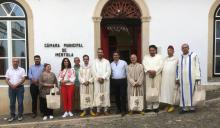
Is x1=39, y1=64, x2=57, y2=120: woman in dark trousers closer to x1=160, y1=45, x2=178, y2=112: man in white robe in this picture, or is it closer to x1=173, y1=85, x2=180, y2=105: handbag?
x1=160, y1=45, x2=178, y2=112: man in white robe

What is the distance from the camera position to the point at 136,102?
1014cm

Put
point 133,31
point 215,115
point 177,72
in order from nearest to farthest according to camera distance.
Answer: point 215,115, point 177,72, point 133,31

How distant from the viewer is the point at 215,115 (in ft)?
30.9

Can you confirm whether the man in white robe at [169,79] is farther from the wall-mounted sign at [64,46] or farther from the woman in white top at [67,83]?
the wall-mounted sign at [64,46]

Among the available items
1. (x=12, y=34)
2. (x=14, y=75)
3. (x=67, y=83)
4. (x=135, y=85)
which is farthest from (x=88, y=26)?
(x=14, y=75)

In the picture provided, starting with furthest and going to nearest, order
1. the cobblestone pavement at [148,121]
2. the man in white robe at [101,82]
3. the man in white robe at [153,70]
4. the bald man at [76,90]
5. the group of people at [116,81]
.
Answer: the bald man at [76,90]
the man in white robe at [101,82]
the man in white robe at [153,70]
the group of people at [116,81]
the cobblestone pavement at [148,121]

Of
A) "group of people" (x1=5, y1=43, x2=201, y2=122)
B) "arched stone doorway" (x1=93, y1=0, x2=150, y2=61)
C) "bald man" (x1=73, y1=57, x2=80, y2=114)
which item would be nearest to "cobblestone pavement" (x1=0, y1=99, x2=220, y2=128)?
"group of people" (x1=5, y1=43, x2=201, y2=122)

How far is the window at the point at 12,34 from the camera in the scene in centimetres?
1118

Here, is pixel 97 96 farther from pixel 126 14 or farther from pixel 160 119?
pixel 126 14

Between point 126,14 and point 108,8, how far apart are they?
0.52 metres

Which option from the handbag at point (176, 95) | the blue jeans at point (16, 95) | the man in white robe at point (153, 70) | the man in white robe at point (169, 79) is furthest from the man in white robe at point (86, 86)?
the handbag at point (176, 95)

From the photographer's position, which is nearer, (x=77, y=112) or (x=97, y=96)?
(x=97, y=96)

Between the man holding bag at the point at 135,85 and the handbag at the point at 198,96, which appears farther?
the man holding bag at the point at 135,85

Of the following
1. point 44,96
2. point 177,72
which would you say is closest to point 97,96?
point 44,96
